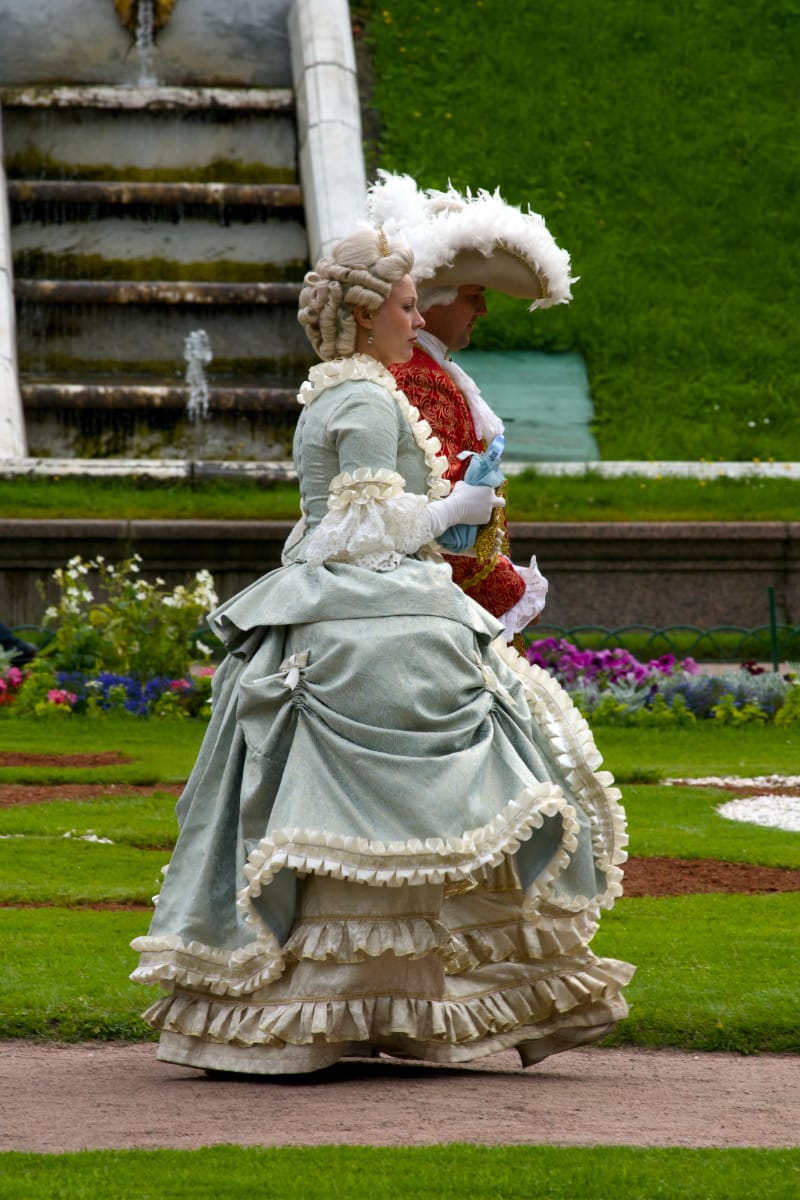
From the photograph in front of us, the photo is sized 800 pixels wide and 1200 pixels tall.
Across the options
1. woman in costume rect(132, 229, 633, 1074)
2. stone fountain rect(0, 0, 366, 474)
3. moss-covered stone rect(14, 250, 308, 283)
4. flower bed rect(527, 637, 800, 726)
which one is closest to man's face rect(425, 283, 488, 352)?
woman in costume rect(132, 229, 633, 1074)

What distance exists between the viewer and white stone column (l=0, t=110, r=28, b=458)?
58.4ft

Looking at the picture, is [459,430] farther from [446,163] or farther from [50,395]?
[446,163]

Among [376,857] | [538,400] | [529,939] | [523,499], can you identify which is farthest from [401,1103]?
[538,400]

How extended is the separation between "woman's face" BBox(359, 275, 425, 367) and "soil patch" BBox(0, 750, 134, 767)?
18.7 ft

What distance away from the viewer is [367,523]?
5.33 m

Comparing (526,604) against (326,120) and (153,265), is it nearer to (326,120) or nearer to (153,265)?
(153,265)

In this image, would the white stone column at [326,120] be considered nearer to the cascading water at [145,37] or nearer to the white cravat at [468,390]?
the cascading water at [145,37]

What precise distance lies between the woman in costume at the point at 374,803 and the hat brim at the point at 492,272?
1.64 ft

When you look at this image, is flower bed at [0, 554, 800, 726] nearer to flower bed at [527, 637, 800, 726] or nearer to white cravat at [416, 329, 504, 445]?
flower bed at [527, 637, 800, 726]

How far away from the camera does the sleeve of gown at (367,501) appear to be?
534 centimetres

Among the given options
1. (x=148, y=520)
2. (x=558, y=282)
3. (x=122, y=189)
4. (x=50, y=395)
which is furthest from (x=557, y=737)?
(x=122, y=189)

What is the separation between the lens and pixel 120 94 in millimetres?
22047

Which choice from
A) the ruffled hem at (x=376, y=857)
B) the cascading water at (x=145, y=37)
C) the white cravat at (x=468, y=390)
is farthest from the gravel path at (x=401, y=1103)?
the cascading water at (x=145, y=37)

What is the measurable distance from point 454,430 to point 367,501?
0.75 m
